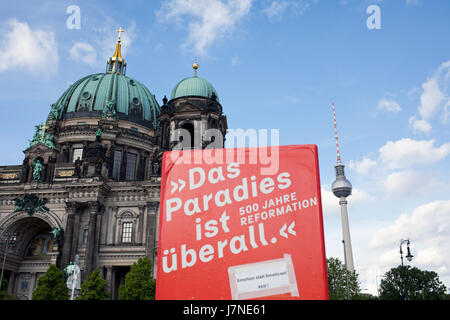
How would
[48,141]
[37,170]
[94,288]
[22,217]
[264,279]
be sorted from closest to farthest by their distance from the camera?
1. [264,279]
2. [94,288]
3. [22,217]
4. [37,170]
5. [48,141]

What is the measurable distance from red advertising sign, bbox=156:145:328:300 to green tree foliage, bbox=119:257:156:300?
31.7 m

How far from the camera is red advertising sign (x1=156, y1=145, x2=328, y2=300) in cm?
818

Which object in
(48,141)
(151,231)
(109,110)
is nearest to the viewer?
(151,231)

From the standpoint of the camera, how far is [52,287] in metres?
40.1

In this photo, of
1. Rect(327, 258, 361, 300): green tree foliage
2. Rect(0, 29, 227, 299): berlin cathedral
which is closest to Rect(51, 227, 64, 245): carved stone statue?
Rect(0, 29, 227, 299): berlin cathedral

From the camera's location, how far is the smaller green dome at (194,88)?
174 ft

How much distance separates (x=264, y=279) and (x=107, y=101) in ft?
191

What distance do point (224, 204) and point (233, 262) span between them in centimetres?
119

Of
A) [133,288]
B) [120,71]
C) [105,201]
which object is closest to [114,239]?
[105,201]

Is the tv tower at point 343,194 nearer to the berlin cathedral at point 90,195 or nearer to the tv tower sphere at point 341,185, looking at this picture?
the tv tower sphere at point 341,185

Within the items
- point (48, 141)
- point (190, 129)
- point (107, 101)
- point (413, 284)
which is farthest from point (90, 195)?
point (413, 284)

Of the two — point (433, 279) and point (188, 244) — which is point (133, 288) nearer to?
point (188, 244)

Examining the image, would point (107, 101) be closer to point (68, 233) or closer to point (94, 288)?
point (68, 233)

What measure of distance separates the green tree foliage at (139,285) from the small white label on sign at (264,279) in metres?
32.1
